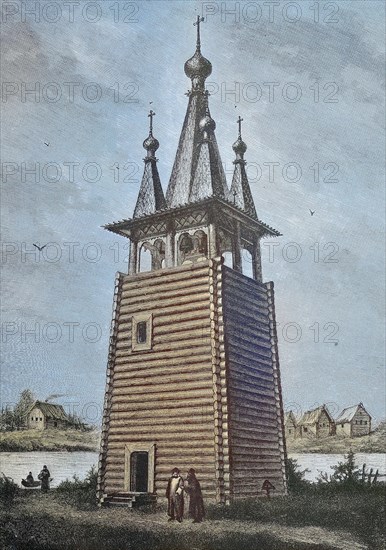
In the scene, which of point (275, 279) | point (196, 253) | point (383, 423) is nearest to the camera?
point (383, 423)

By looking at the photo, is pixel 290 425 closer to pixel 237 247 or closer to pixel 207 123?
pixel 237 247

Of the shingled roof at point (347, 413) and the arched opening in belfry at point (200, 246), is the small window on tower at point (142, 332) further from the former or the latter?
the shingled roof at point (347, 413)

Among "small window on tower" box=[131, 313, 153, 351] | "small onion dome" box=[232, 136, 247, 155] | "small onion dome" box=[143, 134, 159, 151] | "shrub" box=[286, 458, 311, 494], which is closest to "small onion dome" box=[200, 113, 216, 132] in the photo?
"small onion dome" box=[232, 136, 247, 155]

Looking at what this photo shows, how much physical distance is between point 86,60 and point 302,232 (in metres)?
4.64

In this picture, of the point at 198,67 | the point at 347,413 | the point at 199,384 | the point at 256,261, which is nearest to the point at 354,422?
the point at 347,413

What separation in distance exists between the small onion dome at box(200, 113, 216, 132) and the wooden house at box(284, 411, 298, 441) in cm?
550

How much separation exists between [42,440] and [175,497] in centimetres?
226

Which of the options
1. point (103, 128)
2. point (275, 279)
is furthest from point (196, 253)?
point (103, 128)

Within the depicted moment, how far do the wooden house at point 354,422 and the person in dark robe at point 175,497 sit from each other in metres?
2.85

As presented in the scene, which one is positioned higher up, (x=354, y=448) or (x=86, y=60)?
(x=86, y=60)

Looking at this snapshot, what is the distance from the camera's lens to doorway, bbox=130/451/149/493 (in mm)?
12156

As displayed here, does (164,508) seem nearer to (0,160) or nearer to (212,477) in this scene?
(212,477)

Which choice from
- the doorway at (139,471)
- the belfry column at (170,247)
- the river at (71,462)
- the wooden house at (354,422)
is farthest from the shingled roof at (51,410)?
the wooden house at (354,422)

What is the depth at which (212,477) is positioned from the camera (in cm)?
1120
